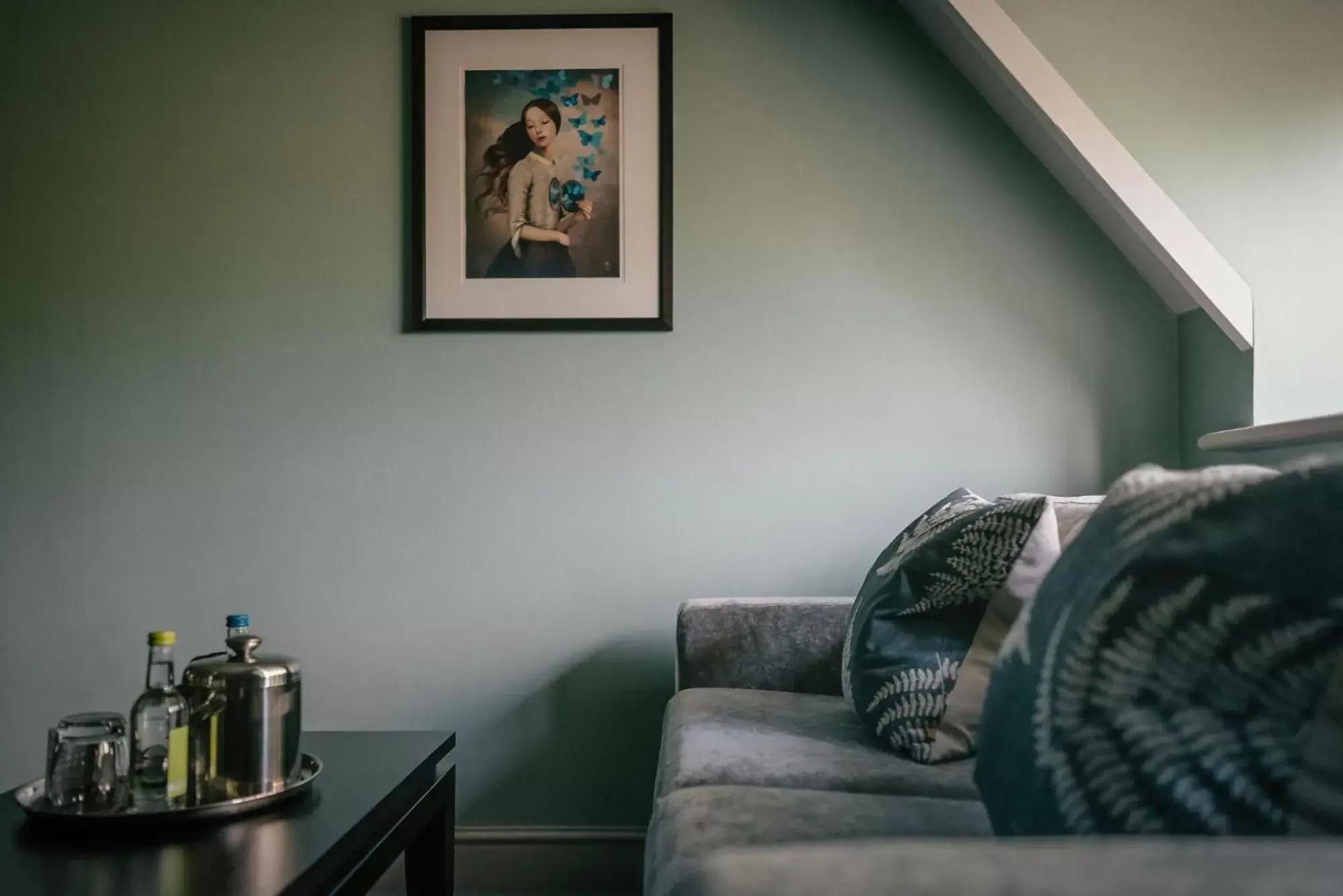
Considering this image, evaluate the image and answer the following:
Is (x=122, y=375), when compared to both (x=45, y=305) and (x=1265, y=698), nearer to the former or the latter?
(x=45, y=305)

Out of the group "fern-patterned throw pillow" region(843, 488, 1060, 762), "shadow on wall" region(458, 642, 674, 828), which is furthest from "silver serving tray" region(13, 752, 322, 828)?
"shadow on wall" region(458, 642, 674, 828)

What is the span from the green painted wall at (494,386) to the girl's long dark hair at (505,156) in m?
0.23

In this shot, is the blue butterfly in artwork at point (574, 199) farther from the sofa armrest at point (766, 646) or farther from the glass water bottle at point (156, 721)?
the glass water bottle at point (156, 721)

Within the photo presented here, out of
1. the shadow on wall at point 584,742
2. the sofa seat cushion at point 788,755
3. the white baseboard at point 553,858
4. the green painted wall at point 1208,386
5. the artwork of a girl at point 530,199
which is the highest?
the artwork of a girl at point 530,199

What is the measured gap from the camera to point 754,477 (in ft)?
7.43

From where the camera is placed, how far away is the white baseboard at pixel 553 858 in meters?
2.22

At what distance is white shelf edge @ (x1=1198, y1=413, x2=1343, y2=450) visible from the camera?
1495 millimetres

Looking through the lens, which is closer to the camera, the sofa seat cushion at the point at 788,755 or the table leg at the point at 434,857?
the sofa seat cushion at the point at 788,755

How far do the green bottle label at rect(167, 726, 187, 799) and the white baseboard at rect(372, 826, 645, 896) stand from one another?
112cm

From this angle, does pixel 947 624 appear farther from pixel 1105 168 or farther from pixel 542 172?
pixel 542 172

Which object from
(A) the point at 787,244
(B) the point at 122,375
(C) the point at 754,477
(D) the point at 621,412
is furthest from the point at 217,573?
(A) the point at 787,244

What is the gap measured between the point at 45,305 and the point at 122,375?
26 centimetres

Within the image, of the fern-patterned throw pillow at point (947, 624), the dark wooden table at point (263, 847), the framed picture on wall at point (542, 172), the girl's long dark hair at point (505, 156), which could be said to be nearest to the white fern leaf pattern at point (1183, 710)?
the fern-patterned throw pillow at point (947, 624)

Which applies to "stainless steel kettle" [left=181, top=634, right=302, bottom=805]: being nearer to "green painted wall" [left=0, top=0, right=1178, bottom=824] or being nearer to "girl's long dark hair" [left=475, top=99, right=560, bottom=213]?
"green painted wall" [left=0, top=0, right=1178, bottom=824]
